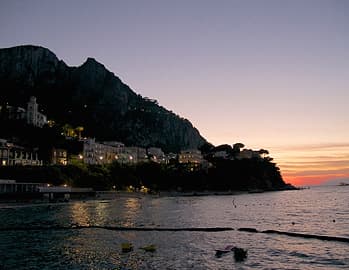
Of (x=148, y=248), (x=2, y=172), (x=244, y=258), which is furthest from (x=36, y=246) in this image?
(x=2, y=172)

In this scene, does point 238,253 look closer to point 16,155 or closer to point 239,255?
point 239,255

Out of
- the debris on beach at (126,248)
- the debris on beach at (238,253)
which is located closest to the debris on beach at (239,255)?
the debris on beach at (238,253)

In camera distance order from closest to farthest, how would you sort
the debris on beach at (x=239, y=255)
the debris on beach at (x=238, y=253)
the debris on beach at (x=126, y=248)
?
the debris on beach at (x=239, y=255) → the debris on beach at (x=238, y=253) → the debris on beach at (x=126, y=248)

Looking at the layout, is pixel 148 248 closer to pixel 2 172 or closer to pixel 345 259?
pixel 345 259

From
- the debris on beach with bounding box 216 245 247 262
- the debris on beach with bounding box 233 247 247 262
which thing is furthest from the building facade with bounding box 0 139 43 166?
the debris on beach with bounding box 233 247 247 262

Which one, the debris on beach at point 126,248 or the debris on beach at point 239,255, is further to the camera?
the debris on beach at point 126,248

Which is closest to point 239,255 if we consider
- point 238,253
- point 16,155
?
point 238,253

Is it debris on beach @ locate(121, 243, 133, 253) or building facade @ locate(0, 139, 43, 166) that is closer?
debris on beach @ locate(121, 243, 133, 253)

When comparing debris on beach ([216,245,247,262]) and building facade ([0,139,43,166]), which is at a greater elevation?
building facade ([0,139,43,166])

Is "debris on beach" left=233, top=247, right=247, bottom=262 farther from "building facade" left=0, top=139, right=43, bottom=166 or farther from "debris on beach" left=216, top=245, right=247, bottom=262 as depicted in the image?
"building facade" left=0, top=139, right=43, bottom=166

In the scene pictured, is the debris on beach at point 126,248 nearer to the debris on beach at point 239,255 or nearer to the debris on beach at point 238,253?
the debris on beach at point 238,253

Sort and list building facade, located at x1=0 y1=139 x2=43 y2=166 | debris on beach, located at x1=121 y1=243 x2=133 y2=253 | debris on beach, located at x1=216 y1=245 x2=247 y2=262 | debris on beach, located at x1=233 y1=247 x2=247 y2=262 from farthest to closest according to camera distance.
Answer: building facade, located at x1=0 y1=139 x2=43 y2=166, debris on beach, located at x1=121 y1=243 x2=133 y2=253, debris on beach, located at x1=216 y1=245 x2=247 y2=262, debris on beach, located at x1=233 y1=247 x2=247 y2=262

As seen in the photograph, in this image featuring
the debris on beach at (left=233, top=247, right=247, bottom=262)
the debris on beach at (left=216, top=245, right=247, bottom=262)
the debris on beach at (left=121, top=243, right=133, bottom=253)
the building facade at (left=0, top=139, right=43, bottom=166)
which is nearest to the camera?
the debris on beach at (left=233, top=247, right=247, bottom=262)

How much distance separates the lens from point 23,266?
2873 centimetres
